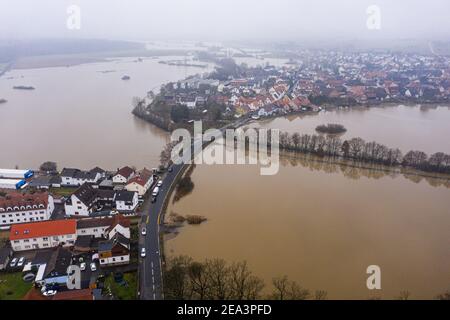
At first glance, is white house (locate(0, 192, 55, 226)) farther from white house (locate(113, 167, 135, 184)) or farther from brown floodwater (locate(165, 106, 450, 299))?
brown floodwater (locate(165, 106, 450, 299))

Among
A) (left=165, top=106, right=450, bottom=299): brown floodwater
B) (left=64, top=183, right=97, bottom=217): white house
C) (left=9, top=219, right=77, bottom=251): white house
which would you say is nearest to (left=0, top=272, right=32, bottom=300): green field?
(left=9, top=219, right=77, bottom=251): white house

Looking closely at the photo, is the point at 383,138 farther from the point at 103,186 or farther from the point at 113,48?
the point at 113,48

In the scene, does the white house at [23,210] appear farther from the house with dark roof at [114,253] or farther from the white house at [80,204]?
the house with dark roof at [114,253]

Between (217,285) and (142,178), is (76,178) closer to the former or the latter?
(142,178)

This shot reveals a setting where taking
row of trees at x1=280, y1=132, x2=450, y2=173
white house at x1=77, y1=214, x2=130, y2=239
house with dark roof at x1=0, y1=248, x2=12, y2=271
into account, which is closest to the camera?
house with dark roof at x1=0, y1=248, x2=12, y2=271

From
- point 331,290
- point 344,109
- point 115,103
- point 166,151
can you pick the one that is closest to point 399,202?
point 331,290
